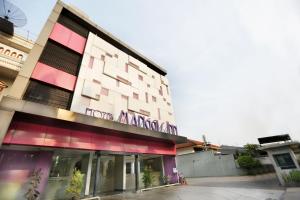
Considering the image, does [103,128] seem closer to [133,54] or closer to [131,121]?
[131,121]

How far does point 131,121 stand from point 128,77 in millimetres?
5639

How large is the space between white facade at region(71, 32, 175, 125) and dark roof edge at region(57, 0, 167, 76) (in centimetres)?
121

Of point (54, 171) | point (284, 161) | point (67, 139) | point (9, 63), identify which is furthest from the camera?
point (284, 161)

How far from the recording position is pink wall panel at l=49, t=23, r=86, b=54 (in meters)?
13.6

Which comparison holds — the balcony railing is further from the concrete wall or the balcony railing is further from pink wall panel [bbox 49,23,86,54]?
the concrete wall

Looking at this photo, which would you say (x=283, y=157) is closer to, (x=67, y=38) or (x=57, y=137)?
(x=57, y=137)

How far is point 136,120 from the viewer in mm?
16578

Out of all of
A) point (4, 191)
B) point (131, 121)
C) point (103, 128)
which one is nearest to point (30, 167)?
point (4, 191)

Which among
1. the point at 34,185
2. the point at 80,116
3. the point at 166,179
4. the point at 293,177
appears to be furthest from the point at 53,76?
the point at 293,177

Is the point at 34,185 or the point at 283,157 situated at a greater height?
the point at 283,157

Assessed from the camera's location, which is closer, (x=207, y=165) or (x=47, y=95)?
(x=47, y=95)

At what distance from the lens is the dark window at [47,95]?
10.8 metres

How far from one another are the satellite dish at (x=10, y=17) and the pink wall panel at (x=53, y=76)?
867cm

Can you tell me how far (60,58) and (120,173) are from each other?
12167mm
